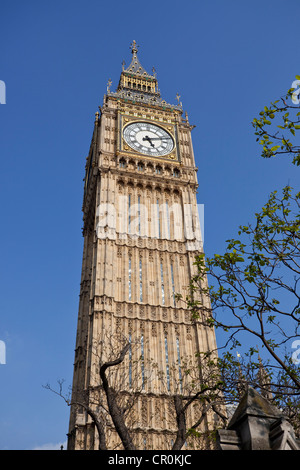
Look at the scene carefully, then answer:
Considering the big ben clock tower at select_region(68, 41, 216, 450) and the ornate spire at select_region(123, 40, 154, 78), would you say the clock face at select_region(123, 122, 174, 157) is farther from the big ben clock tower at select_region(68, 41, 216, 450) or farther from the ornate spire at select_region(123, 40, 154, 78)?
the ornate spire at select_region(123, 40, 154, 78)

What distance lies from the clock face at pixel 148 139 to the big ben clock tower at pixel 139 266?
0.10 m

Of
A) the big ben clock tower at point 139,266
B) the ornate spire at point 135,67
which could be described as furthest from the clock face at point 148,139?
the ornate spire at point 135,67

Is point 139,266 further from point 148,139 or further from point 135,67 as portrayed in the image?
point 135,67

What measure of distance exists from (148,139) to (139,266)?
1391 centimetres

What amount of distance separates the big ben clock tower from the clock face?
10 cm

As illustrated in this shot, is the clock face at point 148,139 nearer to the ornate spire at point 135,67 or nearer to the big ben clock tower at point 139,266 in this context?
the big ben clock tower at point 139,266

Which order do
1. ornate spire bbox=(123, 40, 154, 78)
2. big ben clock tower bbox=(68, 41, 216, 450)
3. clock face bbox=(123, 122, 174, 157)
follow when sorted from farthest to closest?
ornate spire bbox=(123, 40, 154, 78)
clock face bbox=(123, 122, 174, 157)
big ben clock tower bbox=(68, 41, 216, 450)

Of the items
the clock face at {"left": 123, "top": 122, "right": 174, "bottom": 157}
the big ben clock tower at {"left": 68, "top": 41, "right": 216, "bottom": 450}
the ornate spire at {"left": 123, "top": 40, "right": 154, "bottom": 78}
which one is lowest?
the big ben clock tower at {"left": 68, "top": 41, "right": 216, "bottom": 450}

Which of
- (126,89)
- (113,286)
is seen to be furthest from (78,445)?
(126,89)

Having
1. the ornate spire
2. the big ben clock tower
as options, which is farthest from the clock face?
the ornate spire

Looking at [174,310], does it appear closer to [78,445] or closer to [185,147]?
[78,445]

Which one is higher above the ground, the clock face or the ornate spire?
the ornate spire

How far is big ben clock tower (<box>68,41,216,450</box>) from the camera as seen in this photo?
1059 inches

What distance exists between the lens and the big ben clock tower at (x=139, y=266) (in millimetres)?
26906
